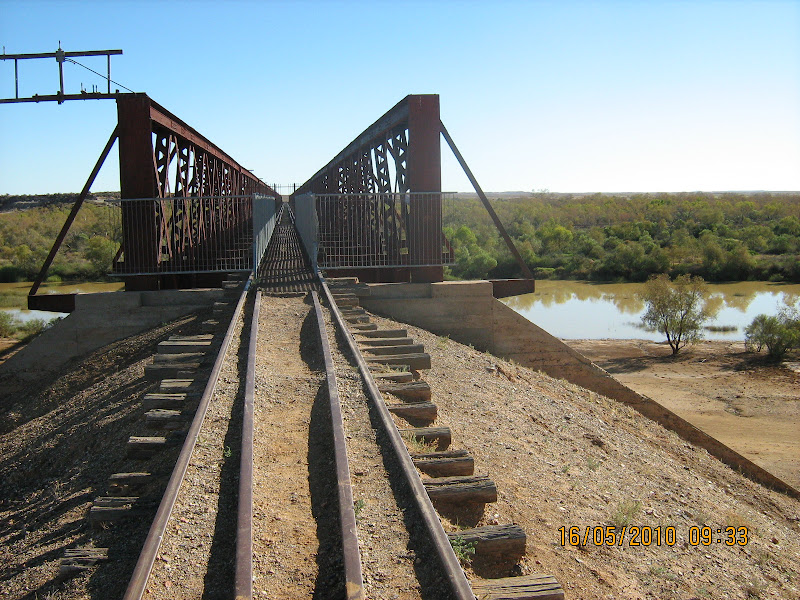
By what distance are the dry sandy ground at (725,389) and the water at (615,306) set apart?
10.8 feet

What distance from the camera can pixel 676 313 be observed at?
3484cm

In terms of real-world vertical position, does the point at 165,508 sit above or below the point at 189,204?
below

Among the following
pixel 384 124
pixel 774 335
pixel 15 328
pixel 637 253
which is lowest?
pixel 774 335

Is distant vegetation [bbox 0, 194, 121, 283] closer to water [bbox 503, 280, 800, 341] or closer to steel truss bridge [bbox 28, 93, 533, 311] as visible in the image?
steel truss bridge [bbox 28, 93, 533, 311]

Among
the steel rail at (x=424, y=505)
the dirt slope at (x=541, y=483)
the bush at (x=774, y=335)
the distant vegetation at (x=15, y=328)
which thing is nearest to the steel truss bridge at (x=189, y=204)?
the dirt slope at (x=541, y=483)

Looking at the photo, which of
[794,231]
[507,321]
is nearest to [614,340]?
[507,321]

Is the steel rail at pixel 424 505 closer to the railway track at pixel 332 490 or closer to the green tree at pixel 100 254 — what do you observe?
the railway track at pixel 332 490

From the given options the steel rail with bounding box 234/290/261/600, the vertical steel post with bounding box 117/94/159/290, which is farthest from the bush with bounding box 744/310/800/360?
the steel rail with bounding box 234/290/261/600

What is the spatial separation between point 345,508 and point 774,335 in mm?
31732

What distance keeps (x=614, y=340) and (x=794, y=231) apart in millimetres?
41417

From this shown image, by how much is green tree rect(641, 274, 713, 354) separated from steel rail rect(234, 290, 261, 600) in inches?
1211

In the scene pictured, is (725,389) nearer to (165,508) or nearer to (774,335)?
(774,335)

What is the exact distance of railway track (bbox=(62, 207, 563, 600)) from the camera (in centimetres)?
388

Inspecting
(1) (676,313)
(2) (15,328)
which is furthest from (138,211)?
(1) (676,313)
